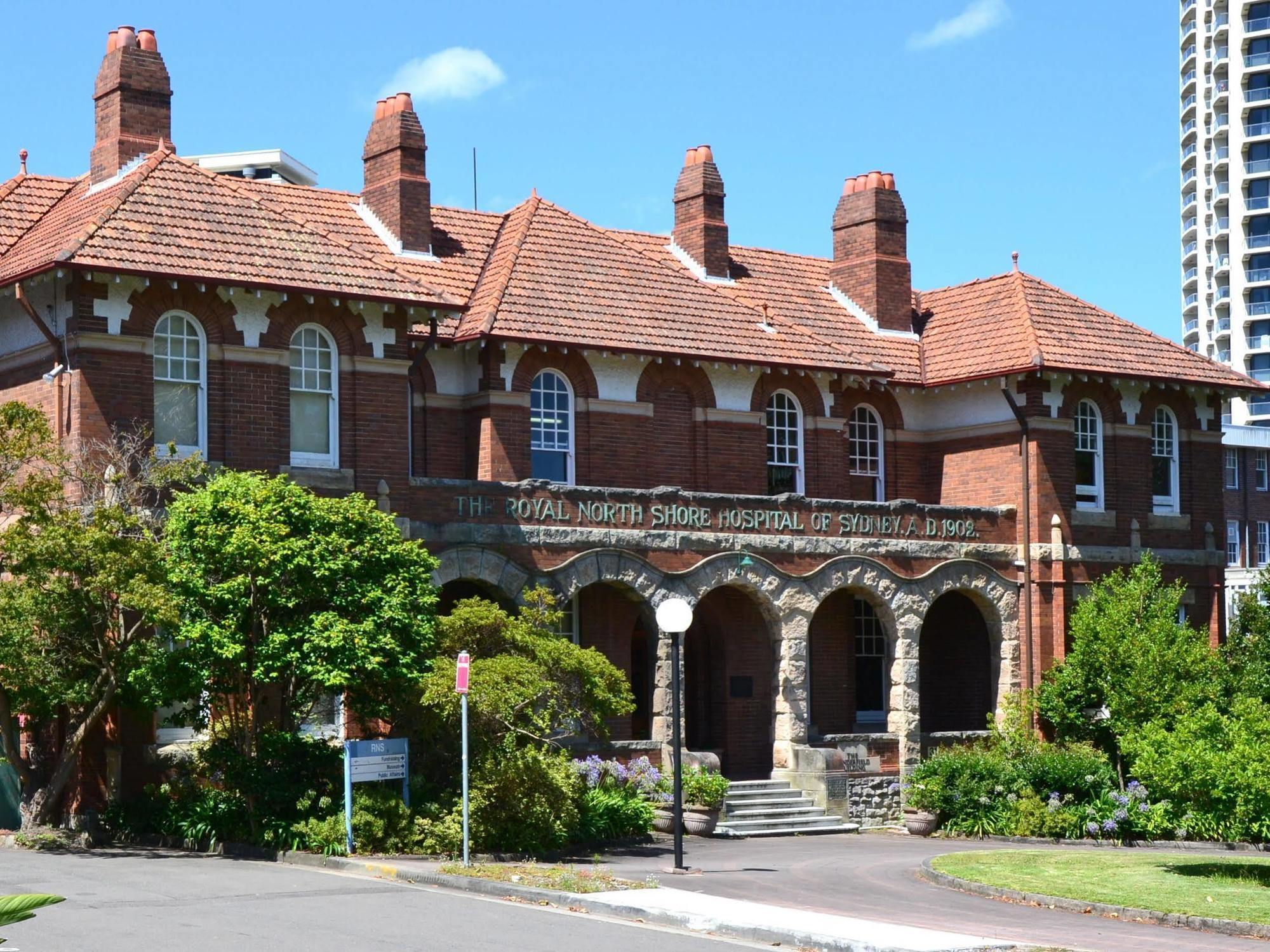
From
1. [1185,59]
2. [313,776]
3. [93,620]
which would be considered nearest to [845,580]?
[313,776]

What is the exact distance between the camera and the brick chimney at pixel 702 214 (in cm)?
3603

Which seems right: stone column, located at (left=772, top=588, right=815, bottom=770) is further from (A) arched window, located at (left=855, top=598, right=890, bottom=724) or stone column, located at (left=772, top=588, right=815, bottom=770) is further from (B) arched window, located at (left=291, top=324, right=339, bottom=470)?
(B) arched window, located at (left=291, top=324, right=339, bottom=470)

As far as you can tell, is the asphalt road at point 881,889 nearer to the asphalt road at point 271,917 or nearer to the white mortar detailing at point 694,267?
the asphalt road at point 271,917

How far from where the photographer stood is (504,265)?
107ft

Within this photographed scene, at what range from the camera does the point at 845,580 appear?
108ft

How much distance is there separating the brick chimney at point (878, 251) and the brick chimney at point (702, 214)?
10.7 ft

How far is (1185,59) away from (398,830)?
335ft

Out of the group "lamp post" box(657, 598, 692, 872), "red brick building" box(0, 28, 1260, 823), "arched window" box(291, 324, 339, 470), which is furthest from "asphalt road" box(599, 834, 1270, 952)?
"arched window" box(291, 324, 339, 470)

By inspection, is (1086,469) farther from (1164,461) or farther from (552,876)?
(552,876)

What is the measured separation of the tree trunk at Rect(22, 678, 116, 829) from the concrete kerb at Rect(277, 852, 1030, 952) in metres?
3.39

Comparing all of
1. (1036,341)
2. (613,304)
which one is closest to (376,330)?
(613,304)

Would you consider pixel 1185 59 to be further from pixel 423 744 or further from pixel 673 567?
pixel 423 744

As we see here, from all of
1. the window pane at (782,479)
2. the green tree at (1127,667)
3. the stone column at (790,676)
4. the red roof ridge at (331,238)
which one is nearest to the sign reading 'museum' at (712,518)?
the stone column at (790,676)

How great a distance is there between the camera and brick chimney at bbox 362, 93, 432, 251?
106ft
